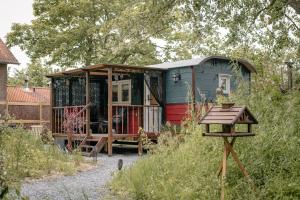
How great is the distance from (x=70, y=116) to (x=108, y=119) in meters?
1.62

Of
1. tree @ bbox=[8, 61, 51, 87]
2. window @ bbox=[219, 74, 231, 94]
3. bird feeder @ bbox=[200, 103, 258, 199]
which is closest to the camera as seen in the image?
bird feeder @ bbox=[200, 103, 258, 199]

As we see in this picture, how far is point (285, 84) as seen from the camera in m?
8.70

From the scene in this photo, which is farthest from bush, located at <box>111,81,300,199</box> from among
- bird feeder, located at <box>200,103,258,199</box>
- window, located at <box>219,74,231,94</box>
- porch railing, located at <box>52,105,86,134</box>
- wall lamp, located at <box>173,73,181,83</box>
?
window, located at <box>219,74,231,94</box>

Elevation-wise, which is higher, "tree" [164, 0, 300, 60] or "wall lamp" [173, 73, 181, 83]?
"tree" [164, 0, 300, 60]

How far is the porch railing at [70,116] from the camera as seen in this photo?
14906 mm

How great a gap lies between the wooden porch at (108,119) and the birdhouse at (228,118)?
8.04m

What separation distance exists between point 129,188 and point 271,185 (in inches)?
91.5

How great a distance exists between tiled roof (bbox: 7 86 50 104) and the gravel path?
781 inches

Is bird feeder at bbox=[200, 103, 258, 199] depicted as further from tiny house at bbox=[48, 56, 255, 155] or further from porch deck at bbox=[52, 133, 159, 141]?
tiny house at bbox=[48, 56, 255, 155]

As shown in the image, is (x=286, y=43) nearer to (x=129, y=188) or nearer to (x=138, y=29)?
(x=138, y=29)

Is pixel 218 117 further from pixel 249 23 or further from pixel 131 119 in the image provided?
pixel 131 119

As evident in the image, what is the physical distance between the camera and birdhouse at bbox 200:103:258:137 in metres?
5.55

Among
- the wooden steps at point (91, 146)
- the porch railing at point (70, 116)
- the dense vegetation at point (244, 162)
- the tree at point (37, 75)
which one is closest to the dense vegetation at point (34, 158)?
the wooden steps at point (91, 146)

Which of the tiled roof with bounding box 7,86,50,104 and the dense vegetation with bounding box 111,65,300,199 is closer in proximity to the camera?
the dense vegetation with bounding box 111,65,300,199
